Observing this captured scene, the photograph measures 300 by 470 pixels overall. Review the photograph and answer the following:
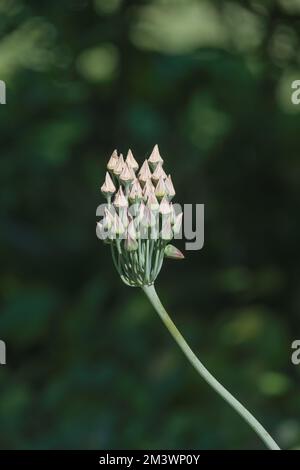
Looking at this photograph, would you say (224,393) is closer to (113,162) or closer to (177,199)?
(113,162)

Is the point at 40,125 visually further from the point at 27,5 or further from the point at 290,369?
the point at 290,369

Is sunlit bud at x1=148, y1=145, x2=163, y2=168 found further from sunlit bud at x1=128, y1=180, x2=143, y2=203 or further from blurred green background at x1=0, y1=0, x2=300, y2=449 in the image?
blurred green background at x1=0, y1=0, x2=300, y2=449

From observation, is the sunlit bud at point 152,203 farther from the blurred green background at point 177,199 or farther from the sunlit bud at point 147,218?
the blurred green background at point 177,199

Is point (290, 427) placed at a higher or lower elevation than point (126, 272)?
lower

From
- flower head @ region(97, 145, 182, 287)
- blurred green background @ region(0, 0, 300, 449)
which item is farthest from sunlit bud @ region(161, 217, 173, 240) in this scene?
blurred green background @ region(0, 0, 300, 449)

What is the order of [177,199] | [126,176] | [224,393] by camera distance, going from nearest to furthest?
1. [224,393]
2. [126,176]
3. [177,199]

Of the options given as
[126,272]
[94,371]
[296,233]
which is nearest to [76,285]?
[94,371]

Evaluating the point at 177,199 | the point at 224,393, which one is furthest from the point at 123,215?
the point at 177,199
